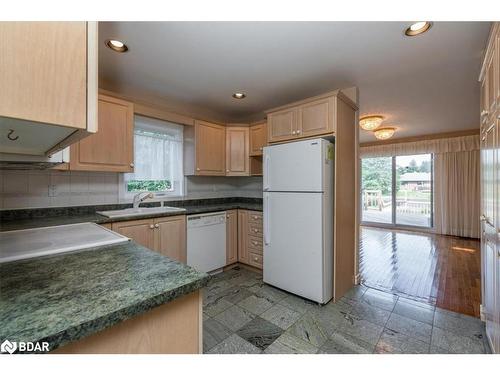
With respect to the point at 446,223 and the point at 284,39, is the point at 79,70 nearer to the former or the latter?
the point at 284,39

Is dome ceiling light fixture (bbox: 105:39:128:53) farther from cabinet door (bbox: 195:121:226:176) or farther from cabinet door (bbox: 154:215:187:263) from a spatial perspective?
cabinet door (bbox: 154:215:187:263)

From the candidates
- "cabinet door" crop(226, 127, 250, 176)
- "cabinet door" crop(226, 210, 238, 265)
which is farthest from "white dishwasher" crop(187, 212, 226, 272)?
"cabinet door" crop(226, 127, 250, 176)

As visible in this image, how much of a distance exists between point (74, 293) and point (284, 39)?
1976mm

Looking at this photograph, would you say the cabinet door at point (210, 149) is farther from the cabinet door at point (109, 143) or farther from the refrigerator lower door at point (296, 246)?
the refrigerator lower door at point (296, 246)

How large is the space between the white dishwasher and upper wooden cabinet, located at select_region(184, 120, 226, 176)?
0.66 m

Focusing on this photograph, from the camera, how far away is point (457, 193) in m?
5.04

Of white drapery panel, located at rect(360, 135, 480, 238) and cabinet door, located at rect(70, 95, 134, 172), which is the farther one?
white drapery panel, located at rect(360, 135, 480, 238)

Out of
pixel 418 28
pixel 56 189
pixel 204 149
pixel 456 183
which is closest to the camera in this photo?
pixel 418 28

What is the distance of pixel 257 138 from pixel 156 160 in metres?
1.40

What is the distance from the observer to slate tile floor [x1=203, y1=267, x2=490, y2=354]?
5.60ft

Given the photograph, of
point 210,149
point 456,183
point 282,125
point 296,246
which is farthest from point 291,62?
point 456,183

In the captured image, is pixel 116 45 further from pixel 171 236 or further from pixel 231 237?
pixel 231 237
